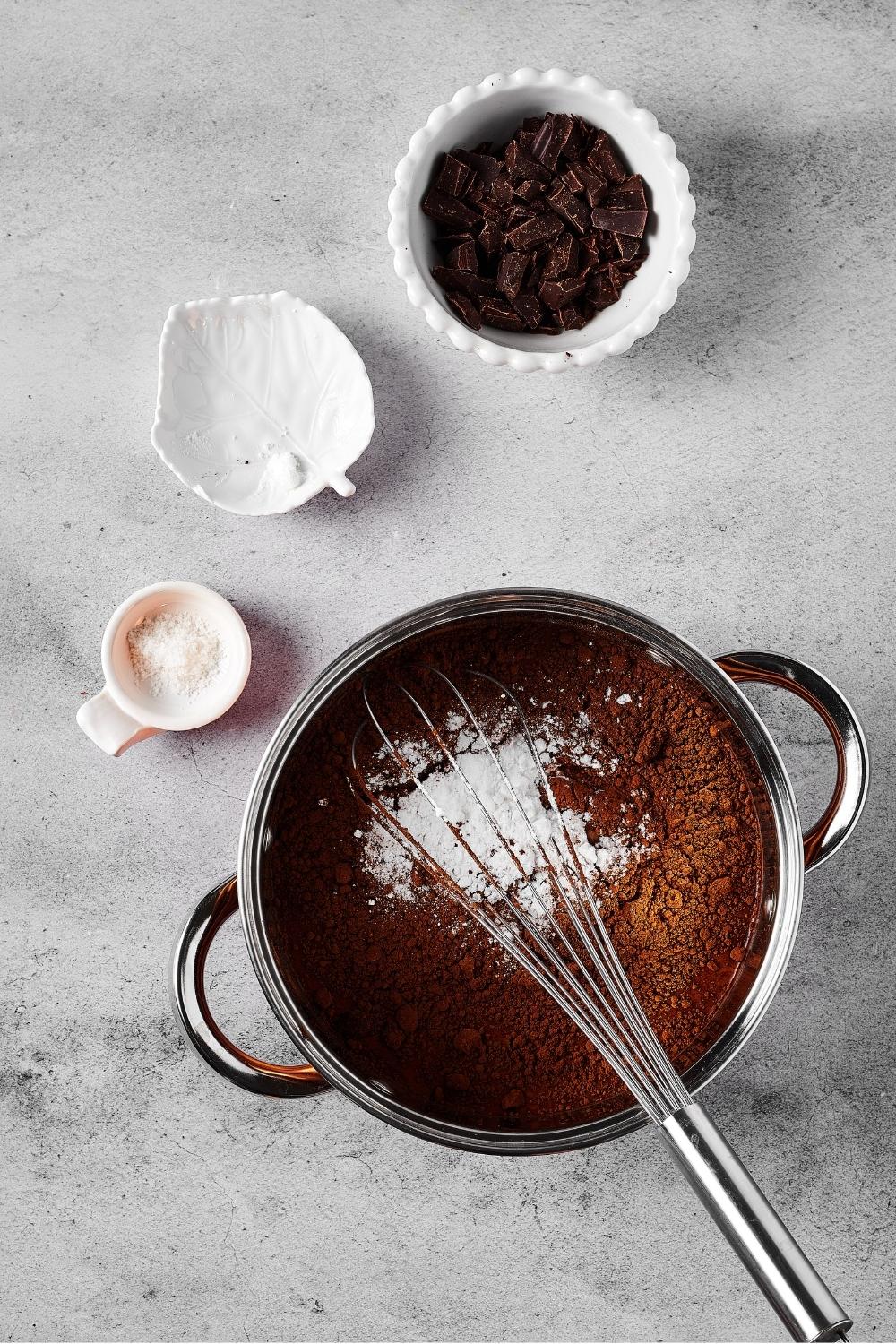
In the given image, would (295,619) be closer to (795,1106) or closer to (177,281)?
(177,281)

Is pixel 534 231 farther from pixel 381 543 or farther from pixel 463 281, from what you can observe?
pixel 381 543

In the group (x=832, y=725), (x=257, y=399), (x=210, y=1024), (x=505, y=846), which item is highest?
(x=832, y=725)

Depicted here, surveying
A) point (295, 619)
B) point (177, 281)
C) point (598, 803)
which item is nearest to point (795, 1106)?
point (598, 803)

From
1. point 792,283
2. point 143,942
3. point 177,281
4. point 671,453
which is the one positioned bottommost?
point 143,942

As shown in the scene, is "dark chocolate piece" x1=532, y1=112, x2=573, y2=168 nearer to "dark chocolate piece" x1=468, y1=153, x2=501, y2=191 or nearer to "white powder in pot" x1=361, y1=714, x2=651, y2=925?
"dark chocolate piece" x1=468, y1=153, x2=501, y2=191

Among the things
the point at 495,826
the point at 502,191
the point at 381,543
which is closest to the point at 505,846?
the point at 495,826

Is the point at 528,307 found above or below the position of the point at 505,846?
above

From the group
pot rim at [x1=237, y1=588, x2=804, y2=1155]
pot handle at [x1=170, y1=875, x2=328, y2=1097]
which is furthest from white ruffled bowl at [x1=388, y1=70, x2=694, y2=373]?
pot handle at [x1=170, y1=875, x2=328, y2=1097]

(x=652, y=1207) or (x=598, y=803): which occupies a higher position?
(x=598, y=803)
